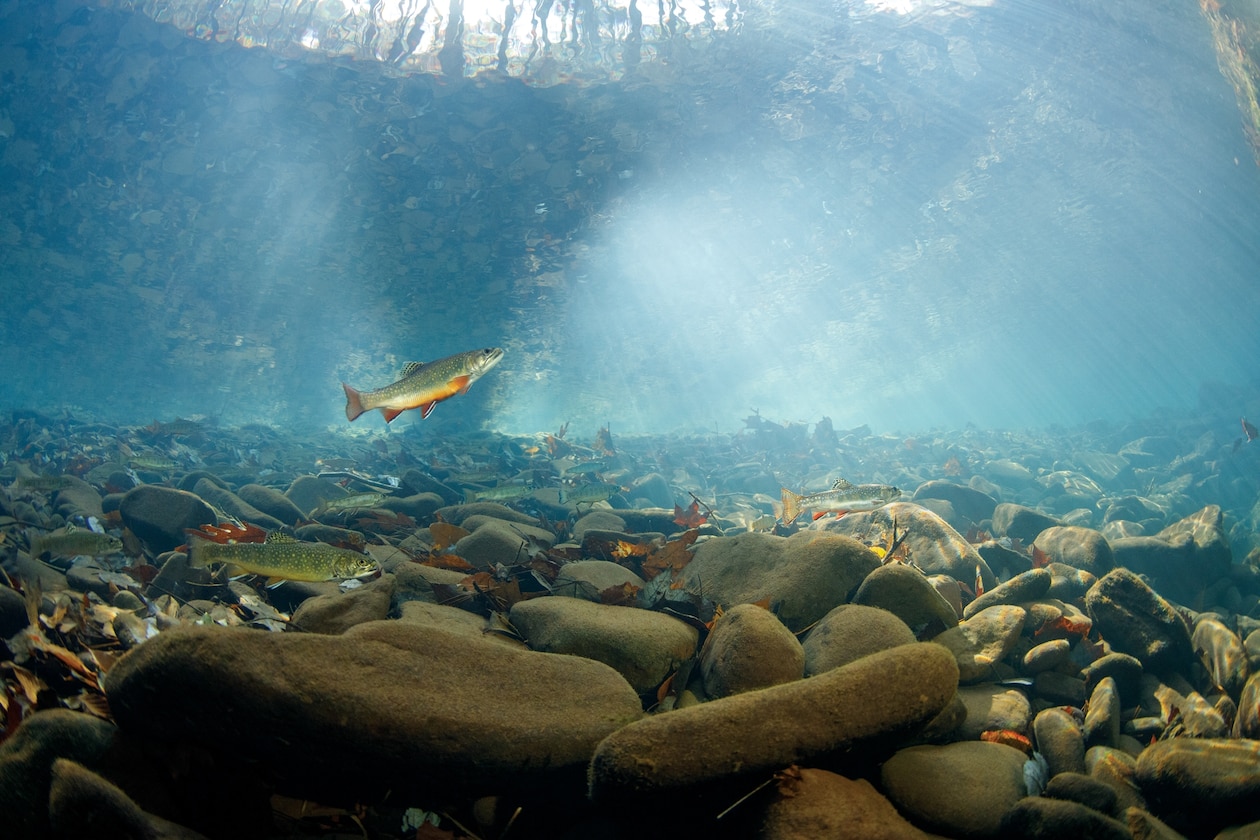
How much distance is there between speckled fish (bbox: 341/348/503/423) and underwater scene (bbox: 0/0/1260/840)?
0.13 ft

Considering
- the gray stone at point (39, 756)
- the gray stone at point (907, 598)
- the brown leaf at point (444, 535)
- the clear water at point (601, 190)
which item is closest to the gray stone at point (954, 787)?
the gray stone at point (907, 598)

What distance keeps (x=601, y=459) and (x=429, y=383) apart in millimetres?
12514

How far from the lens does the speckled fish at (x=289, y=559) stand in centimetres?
405

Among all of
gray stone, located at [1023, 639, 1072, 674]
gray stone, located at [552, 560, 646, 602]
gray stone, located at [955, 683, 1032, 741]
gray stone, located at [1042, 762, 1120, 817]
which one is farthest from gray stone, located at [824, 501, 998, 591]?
gray stone, located at [552, 560, 646, 602]

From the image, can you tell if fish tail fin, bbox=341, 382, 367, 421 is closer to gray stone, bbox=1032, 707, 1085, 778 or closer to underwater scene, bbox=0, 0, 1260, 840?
underwater scene, bbox=0, 0, 1260, 840

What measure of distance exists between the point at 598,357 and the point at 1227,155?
31.0 meters

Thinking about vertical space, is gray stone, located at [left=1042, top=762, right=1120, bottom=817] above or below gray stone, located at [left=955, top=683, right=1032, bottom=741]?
above

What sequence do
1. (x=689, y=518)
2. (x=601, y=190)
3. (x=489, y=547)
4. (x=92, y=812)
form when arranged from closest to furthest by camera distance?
Result: (x=92, y=812) → (x=489, y=547) → (x=689, y=518) → (x=601, y=190)

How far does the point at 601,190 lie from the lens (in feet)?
53.6

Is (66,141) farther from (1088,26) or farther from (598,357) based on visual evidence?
(1088,26)

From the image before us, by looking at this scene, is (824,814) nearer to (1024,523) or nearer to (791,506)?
(791,506)

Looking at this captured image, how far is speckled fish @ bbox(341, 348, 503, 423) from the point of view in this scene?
455 centimetres

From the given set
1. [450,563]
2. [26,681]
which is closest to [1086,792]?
[450,563]

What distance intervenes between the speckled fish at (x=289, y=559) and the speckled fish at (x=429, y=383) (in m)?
1.17
